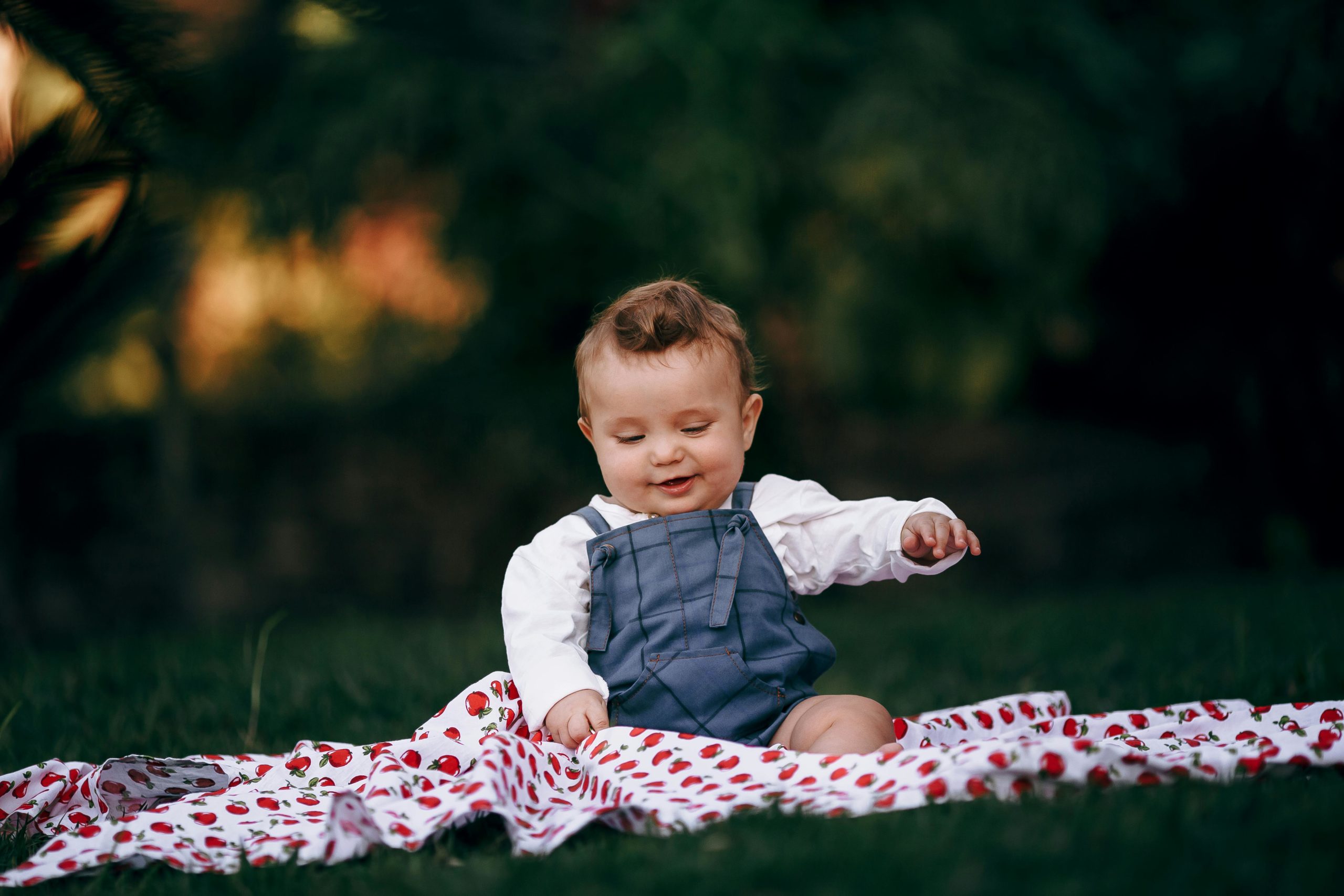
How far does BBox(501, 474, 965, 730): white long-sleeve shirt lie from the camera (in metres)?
2.05

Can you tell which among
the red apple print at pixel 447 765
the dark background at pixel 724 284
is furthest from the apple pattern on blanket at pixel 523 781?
the dark background at pixel 724 284

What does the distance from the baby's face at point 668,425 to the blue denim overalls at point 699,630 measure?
0.17ft

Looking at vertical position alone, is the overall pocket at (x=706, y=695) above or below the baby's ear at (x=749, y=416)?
below

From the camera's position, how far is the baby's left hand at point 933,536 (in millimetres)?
2020

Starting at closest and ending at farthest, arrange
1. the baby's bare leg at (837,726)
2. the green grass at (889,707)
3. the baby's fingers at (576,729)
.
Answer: the green grass at (889,707), the baby's bare leg at (837,726), the baby's fingers at (576,729)

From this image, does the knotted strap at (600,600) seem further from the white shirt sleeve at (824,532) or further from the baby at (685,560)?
the white shirt sleeve at (824,532)

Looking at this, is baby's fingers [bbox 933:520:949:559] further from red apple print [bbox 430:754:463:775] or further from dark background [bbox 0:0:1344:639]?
dark background [bbox 0:0:1344:639]

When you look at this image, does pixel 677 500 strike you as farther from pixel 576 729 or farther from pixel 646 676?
pixel 576 729

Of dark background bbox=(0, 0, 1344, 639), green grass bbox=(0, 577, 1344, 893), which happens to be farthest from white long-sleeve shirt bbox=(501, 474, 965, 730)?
dark background bbox=(0, 0, 1344, 639)

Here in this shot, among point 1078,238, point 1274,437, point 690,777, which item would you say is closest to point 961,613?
point 1078,238

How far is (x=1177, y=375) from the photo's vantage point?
657cm

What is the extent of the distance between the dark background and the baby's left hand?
12.4 ft

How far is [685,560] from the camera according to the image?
211 cm

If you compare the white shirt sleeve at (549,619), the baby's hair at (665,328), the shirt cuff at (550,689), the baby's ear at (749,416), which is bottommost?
the shirt cuff at (550,689)
